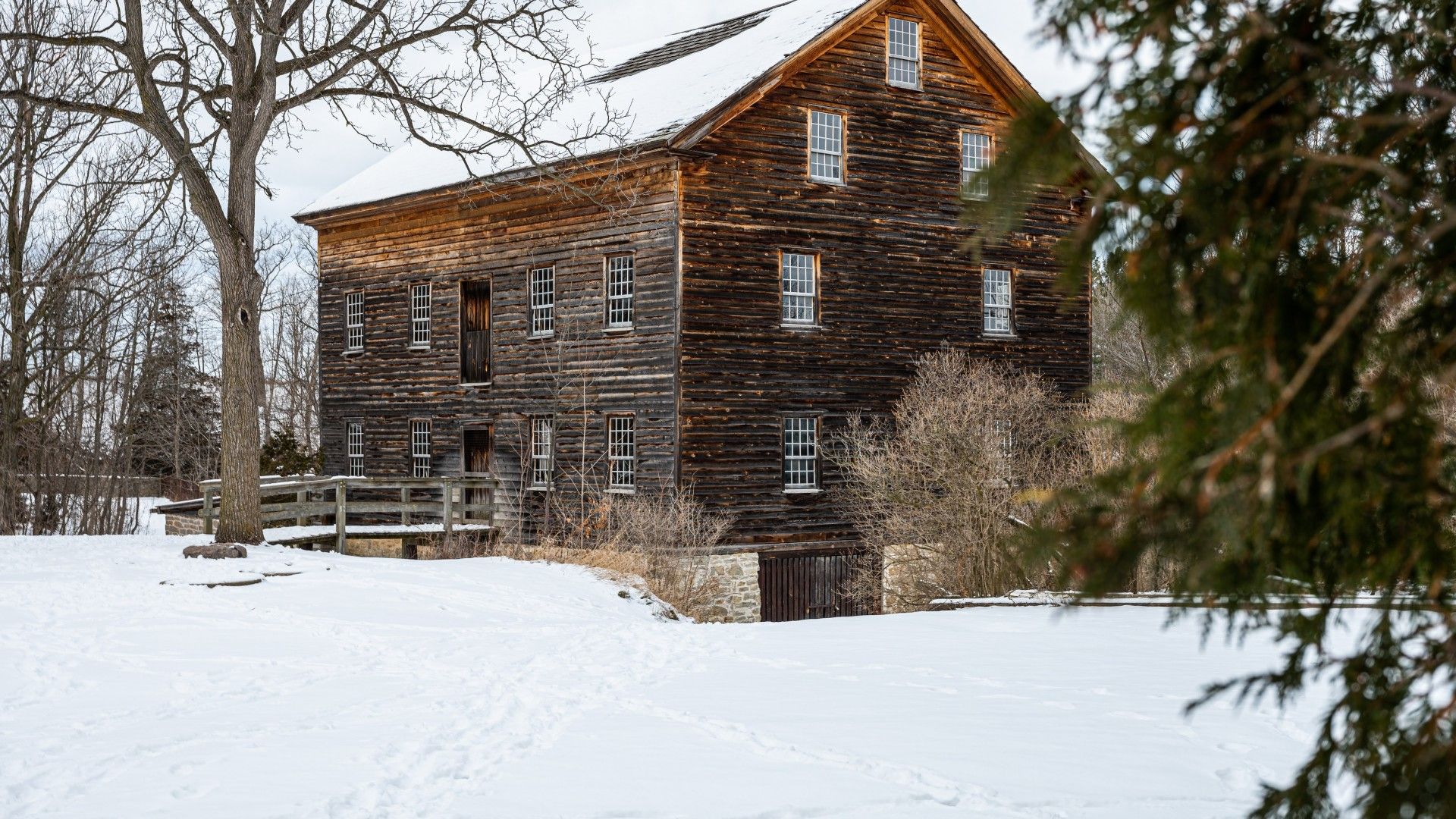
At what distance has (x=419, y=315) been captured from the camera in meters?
29.4

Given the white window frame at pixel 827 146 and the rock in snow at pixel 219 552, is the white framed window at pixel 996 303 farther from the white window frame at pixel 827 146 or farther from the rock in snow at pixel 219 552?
the rock in snow at pixel 219 552

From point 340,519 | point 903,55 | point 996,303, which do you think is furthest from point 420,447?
point 903,55

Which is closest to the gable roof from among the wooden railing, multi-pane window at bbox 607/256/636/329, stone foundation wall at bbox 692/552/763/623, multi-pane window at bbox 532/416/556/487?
multi-pane window at bbox 607/256/636/329

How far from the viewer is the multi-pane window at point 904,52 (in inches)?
1022

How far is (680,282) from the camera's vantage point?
76.5 feet

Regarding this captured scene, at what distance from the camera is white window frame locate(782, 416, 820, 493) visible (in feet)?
80.6

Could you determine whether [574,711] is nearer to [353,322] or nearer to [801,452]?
[801,452]

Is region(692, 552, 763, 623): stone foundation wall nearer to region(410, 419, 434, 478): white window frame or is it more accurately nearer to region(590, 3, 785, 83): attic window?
region(410, 419, 434, 478): white window frame

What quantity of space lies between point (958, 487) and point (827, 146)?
9000 millimetres

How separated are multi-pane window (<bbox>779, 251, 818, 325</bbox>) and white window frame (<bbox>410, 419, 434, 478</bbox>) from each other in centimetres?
890

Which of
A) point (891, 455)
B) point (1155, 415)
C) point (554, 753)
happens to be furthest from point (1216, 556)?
point (891, 455)

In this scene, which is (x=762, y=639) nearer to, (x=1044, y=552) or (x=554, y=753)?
(x=554, y=753)

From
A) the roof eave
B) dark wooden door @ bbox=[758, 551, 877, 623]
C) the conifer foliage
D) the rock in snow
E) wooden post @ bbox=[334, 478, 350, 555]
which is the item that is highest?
the roof eave

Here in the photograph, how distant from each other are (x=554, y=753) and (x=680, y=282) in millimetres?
15221
